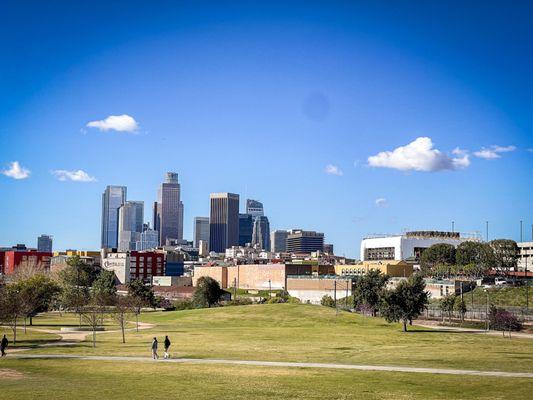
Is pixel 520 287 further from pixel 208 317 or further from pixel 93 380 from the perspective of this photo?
pixel 93 380

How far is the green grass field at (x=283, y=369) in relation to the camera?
38.5m

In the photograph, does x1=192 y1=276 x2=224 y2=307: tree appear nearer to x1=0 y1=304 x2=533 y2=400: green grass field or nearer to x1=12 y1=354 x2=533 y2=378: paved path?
x1=0 y1=304 x2=533 y2=400: green grass field

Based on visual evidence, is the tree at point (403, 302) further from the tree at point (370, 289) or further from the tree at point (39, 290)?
the tree at point (39, 290)

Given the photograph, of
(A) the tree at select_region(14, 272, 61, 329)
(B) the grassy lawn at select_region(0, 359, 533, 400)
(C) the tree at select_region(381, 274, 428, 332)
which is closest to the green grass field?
(B) the grassy lawn at select_region(0, 359, 533, 400)

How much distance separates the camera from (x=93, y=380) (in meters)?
42.7

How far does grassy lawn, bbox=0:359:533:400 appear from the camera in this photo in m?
37.5

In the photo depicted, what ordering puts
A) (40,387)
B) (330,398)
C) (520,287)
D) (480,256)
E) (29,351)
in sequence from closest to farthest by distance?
(330,398) → (40,387) → (29,351) → (520,287) → (480,256)

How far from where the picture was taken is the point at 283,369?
4762 cm

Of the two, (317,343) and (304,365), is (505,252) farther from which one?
(304,365)

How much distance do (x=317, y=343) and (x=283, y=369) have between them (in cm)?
2121

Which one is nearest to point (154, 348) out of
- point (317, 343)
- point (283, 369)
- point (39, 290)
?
point (283, 369)

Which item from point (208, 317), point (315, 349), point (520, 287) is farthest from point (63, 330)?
point (520, 287)

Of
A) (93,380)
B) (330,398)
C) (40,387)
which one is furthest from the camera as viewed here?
(93,380)

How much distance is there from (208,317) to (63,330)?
24.4 metres
